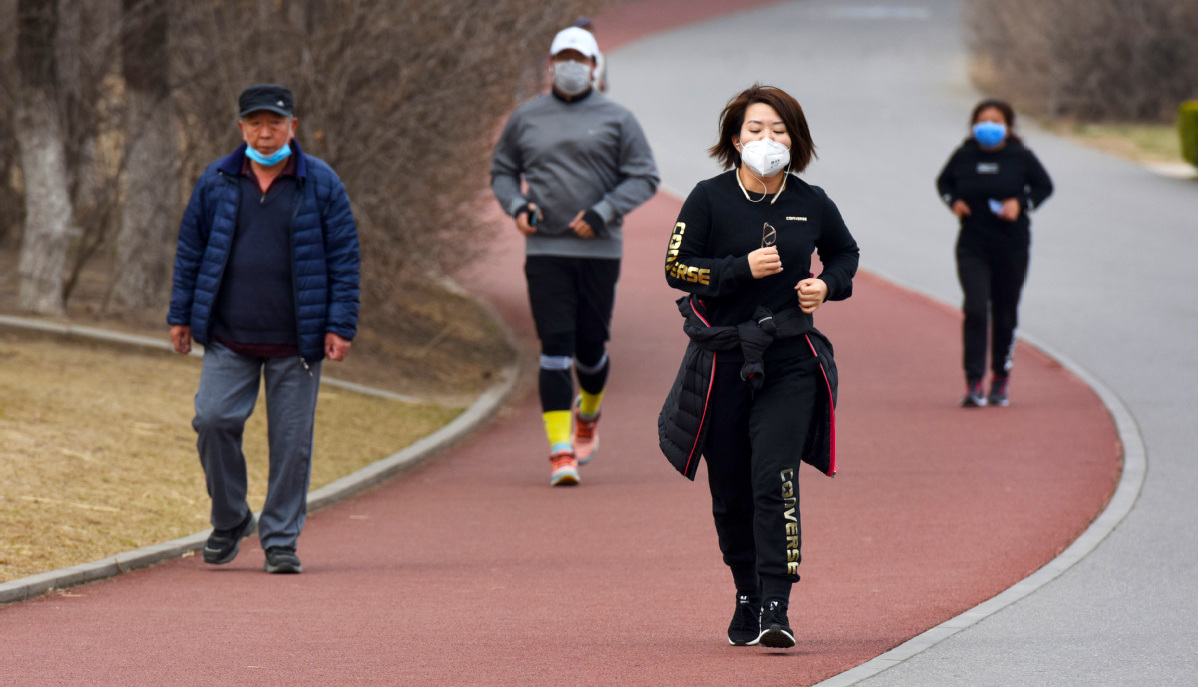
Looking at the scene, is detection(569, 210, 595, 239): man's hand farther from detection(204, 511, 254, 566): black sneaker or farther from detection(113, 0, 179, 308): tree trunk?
detection(113, 0, 179, 308): tree trunk

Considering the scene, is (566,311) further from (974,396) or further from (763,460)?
(974,396)

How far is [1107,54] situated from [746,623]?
3439 centimetres

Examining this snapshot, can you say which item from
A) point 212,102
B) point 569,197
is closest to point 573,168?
point 569,197

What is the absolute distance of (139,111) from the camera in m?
12.8

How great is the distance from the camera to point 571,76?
8852mm

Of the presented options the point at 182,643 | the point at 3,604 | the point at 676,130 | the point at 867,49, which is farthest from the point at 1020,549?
the point at 867,49

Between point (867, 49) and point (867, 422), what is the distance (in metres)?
43.9

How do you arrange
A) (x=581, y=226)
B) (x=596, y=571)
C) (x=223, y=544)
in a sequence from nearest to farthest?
(x=223, y=544) → (x=596, y=571) → (x=581, y=226)

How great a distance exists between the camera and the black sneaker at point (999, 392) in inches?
456

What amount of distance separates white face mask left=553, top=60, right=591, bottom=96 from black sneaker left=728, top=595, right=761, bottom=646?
410 cm

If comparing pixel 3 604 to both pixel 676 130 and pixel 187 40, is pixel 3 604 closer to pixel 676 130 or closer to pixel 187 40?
pixel 187 40

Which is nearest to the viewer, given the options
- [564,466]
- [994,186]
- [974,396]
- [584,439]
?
[564,466]

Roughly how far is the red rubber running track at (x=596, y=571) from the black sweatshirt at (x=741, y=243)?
1163 mm

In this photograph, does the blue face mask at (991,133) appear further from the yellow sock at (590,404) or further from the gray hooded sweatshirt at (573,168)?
the yellow sock at (590,404)
